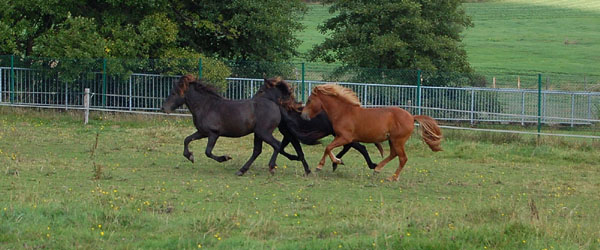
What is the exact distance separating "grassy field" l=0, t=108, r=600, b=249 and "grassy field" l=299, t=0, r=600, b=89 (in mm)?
20723

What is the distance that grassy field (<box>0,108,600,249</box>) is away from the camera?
29.3 ft

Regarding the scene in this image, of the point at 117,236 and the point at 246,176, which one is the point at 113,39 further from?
the point at 117,236

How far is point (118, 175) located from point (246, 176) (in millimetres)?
2066

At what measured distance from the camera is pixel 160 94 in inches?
956

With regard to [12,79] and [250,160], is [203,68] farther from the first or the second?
[250,160]

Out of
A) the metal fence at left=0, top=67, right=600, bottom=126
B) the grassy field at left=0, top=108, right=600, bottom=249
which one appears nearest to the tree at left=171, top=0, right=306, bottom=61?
the metal fence at left=0, top=67, right=600, bottom=126

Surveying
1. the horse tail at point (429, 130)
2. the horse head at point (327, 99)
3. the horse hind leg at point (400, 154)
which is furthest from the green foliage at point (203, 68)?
the horse hind leg at point (400, 154)

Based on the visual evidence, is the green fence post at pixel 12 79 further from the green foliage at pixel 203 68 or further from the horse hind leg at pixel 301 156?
the horse hind leg at pixel 301 156

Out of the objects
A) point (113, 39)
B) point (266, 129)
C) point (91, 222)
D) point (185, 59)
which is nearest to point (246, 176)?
point (266, 129)

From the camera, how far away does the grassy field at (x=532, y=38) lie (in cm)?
4719

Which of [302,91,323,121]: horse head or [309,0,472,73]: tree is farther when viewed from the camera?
[309,0,472,73]: tree

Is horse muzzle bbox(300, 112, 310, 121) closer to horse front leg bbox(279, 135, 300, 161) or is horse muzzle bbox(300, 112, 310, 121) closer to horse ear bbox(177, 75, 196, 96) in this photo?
horse front leg bbox(279, 135, 300, 161)

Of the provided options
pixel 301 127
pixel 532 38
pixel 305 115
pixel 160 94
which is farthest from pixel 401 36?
pixel 532 38

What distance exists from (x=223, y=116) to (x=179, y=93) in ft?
3.12
